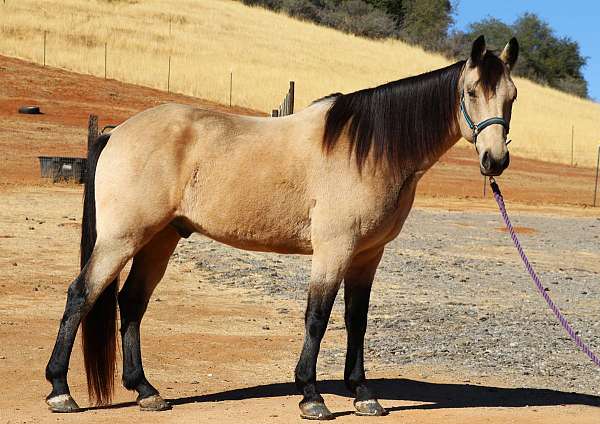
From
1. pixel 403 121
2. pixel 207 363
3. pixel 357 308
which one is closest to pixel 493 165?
pixel 403 121

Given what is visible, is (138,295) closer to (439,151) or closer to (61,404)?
(61,404)

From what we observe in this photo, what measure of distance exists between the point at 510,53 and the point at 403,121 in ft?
2.80

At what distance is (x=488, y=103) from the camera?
6.73 m

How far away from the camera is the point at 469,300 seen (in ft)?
41.4

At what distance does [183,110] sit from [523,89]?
64393 mm

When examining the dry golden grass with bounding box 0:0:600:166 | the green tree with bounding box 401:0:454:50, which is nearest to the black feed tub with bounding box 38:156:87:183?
the dry golden grass with bounding box 0:0:600:166

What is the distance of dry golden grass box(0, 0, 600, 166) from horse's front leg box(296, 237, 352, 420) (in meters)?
39.2

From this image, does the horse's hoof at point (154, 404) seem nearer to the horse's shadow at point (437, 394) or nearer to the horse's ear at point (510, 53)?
the horse's shadow at point (437, 394)

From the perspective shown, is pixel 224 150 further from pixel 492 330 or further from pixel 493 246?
pixel 493 246

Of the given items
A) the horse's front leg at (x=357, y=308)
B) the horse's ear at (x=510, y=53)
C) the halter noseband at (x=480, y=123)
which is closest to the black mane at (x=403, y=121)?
the halter noseband at (x=480, y=123)

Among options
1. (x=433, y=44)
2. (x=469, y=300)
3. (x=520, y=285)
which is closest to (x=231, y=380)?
(x=469, y=300)

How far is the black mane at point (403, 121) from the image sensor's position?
23.3 ft

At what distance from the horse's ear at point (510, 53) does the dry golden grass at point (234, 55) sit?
39.1 meters

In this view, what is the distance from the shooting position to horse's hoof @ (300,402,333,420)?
22.8ft
